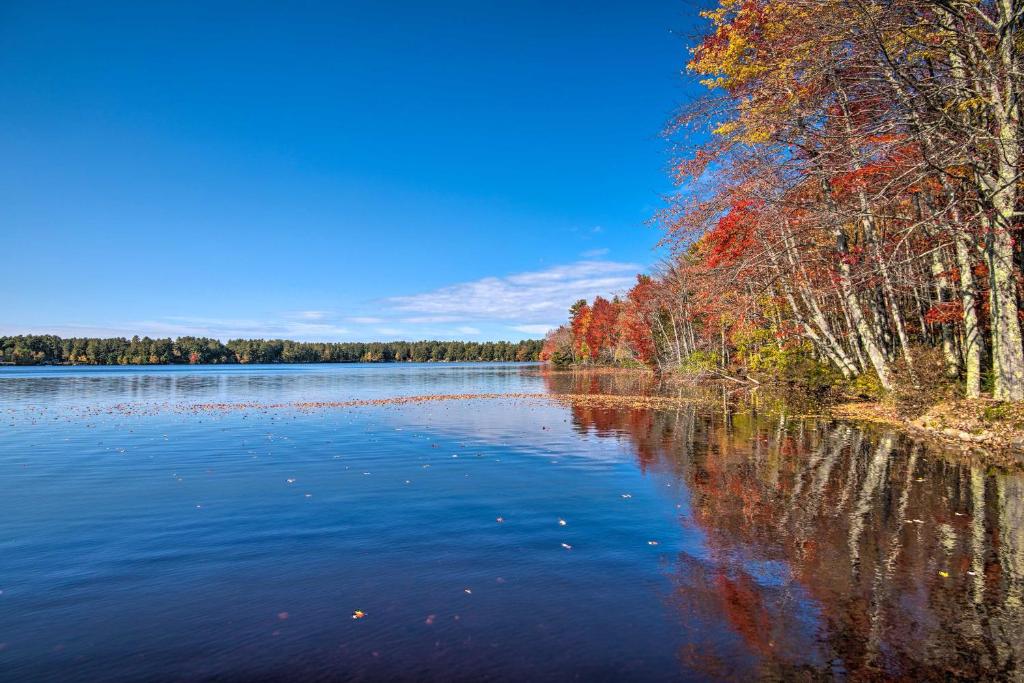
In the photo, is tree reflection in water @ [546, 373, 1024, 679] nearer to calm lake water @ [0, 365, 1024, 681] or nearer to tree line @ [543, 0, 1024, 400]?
calm lake water @ [0, 365, 1024, 681]

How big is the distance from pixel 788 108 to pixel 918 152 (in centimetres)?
345

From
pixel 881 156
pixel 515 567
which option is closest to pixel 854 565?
pixel 515 567

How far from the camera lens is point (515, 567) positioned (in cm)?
671

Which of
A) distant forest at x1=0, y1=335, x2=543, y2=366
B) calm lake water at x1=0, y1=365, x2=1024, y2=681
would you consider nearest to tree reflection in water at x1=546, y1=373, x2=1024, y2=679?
calm lake water at x1=0, y1=365, x2=1024, y2=681

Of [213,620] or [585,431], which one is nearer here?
[213,620]

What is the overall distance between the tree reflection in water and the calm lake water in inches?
1.3

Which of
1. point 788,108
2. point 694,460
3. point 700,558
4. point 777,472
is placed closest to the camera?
point 700,558

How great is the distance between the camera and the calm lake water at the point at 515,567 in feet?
15.3

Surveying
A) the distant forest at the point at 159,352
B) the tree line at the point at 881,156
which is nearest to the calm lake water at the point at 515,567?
the tree line at the point at 881,156

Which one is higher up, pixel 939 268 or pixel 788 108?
pixel 788 108

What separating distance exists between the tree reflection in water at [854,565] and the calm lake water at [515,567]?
0.11 ft

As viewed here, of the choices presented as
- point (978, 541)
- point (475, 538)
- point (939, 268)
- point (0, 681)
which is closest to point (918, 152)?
point (939, 268)

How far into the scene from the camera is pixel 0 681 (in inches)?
174

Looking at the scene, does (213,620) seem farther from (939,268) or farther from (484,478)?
(939,268)
